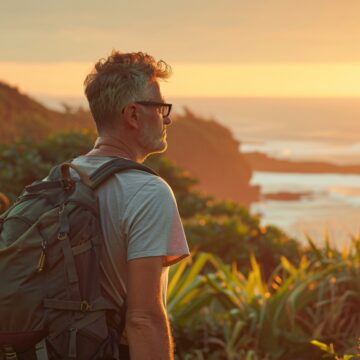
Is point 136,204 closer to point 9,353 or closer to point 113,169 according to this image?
point 113,169

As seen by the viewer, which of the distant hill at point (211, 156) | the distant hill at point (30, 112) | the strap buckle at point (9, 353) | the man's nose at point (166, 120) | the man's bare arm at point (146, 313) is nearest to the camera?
the man's bare arm at point (146, 313)

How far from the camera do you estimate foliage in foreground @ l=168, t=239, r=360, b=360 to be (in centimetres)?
693

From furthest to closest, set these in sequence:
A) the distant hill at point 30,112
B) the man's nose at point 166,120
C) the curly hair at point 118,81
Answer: the distant hill at point 30,112
the man's nose at point 166,120
the curly hair at point 118,81

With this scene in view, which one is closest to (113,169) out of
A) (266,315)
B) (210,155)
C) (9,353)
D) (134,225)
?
(134,225)

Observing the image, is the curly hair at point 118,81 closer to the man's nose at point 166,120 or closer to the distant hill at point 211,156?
the man's nose at point 166,120

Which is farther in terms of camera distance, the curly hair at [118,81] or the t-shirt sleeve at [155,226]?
the curly hair at [118,81]

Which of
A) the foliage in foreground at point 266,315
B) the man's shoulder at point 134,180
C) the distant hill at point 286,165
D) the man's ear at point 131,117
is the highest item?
the man's ear at point 131,117

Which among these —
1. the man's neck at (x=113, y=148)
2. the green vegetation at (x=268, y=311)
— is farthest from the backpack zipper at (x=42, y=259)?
the green vegetation at (x=268, y=311)

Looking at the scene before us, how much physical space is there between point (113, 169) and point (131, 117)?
0.24m

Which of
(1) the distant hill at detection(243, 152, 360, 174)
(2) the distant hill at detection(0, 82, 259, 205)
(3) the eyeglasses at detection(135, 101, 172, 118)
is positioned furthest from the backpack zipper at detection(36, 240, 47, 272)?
(1) the distant hill at detection(243, 152, 360, 174)

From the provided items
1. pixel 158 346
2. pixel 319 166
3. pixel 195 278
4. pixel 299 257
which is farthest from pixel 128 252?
pixel 319 166

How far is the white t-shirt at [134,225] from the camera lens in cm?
301

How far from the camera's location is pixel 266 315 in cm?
704

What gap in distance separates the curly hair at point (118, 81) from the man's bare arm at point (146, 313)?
1.94 ft
